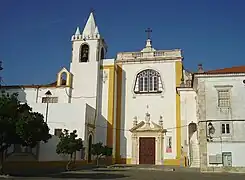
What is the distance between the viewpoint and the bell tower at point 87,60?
32.7 m

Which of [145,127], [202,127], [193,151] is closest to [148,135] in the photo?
[145,127]

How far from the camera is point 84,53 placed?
3466cm

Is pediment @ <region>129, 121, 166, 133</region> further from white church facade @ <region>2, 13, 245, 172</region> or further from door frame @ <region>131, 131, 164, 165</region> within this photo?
door frame @ <region>131, 131, 164, 165</region>

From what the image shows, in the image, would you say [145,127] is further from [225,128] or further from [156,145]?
[225,128]

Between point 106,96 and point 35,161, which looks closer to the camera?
point 35,161

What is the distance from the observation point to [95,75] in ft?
108

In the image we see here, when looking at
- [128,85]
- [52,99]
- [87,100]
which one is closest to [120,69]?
[128,85]

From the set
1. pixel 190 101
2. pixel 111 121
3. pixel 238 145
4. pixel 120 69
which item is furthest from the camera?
pixel 120 69

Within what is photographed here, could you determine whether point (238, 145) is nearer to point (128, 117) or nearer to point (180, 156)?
point (180, 156)

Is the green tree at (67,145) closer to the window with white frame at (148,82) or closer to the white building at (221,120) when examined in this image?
the white building at (221,120)

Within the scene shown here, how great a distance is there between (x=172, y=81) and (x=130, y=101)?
16.2 feet

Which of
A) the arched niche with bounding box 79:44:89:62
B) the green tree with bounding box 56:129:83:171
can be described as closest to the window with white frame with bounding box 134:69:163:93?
the arched niche with bounding box 79:44:89:62

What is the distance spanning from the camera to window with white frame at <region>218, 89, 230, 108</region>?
2223 cm

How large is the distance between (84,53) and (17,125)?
20.3 meters
